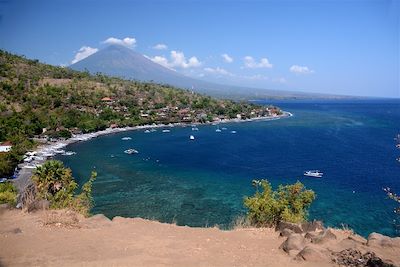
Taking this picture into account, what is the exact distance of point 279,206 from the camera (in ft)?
39.7

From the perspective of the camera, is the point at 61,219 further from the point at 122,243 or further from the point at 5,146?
the point at 5,146

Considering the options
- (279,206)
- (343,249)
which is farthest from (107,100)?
(343,249)

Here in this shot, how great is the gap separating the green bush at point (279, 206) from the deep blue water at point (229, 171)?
12.0 metres

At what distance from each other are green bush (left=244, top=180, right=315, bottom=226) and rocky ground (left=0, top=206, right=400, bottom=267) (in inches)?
88.5

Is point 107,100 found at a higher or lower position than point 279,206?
lower

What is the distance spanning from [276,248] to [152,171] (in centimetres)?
3877

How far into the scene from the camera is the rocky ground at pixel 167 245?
6719 millimetres

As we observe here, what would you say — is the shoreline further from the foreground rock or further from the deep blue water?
the foreground rock

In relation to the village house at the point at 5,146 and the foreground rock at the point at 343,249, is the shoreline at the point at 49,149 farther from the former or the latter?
the foreground rock at the point at 343,249

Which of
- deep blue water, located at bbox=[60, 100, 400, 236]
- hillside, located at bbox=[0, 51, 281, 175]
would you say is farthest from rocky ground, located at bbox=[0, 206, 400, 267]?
hillside, located at bbox=[0, 51, 281, 175]

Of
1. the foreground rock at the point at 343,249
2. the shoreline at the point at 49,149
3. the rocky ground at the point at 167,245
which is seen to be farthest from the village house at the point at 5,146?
the foreground rock at the point at 343,249

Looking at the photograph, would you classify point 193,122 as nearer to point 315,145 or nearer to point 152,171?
point 315,145

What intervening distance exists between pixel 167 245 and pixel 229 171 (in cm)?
3894

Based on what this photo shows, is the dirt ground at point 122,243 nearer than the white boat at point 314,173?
Yes
